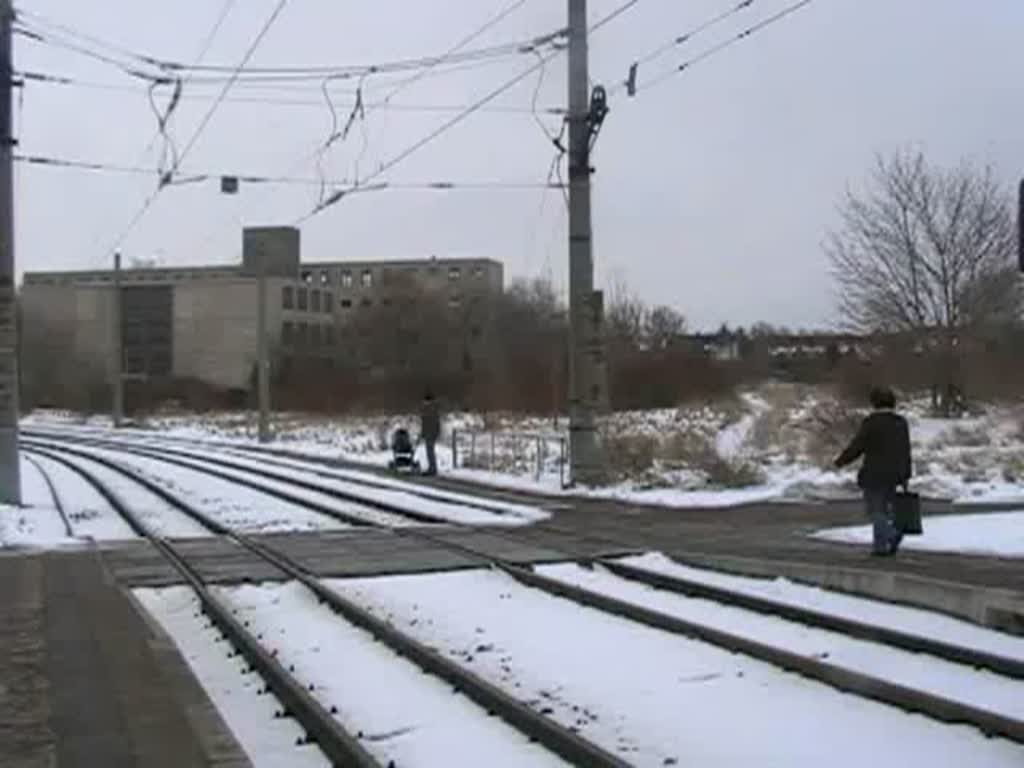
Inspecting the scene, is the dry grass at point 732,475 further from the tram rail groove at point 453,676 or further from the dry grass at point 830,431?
the tram rail groove at point 453,676

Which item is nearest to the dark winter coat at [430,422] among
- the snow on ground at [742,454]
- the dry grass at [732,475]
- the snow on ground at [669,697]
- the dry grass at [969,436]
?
the snow on ground at [742,454]

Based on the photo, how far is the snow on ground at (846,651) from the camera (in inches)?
361

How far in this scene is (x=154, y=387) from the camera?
123m

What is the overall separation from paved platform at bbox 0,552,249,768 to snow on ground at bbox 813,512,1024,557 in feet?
29.6

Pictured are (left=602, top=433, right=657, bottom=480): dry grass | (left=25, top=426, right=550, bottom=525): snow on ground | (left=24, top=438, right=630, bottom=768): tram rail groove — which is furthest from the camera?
(left=602, top=433, right=657, bottom=480): dry grass

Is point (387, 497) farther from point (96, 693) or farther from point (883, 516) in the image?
point (96, 693)

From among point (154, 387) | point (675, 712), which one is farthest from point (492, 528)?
point (154, 387)

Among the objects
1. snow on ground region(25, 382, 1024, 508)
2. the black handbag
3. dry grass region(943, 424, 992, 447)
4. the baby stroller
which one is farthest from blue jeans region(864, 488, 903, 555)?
dry grass region(943, 424, 992, 447)

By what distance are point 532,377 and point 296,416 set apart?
2708 cm

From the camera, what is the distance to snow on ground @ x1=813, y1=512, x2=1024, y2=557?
17.0 meters

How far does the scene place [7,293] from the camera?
24438 millimetres

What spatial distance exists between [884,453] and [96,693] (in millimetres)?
9439

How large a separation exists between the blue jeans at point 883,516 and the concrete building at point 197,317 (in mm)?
108381

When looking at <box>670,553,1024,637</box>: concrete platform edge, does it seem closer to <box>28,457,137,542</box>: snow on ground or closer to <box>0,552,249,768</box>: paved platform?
<box>0,552,249,768</box>: paved platform
